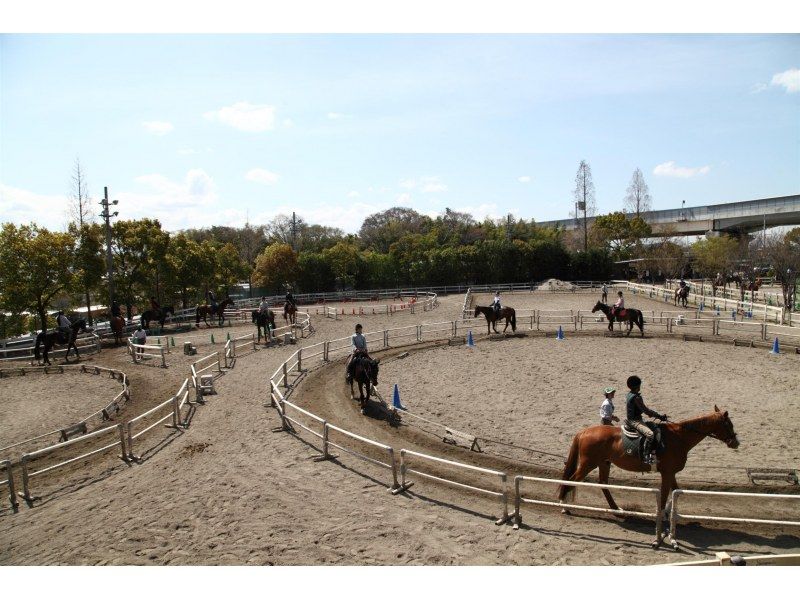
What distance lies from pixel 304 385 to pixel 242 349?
834 cm

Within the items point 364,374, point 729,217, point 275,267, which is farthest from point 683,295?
point 729,217

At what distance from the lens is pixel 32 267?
28.9 meters

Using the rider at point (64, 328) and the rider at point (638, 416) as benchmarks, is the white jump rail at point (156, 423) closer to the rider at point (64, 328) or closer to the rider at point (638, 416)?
the rider at point (638, 416)

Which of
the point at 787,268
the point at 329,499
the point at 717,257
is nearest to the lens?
the point at 329,499

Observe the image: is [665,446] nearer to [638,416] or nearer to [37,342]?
[638,416]

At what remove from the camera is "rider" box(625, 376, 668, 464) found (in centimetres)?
833

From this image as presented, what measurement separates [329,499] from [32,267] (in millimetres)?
28041

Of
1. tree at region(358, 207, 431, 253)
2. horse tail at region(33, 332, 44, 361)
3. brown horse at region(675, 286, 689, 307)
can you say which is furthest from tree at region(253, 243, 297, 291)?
brown horse at region(675, 286, 689, 307)

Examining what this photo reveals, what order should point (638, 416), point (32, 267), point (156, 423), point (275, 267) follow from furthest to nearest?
point (275, 267)
point (32, 267)
point (156, 423)
point (638, 416)

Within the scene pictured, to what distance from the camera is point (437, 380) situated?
18703mm

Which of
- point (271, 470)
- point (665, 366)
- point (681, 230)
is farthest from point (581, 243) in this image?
point (271, 470)

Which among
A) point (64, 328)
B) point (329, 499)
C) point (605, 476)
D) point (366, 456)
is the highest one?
point (64, 328)

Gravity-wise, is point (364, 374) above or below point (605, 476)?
above

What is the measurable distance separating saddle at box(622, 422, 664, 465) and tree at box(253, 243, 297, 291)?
5414 cm
